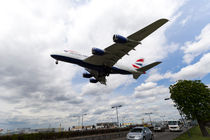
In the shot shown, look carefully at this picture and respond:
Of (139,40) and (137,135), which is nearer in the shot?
(137,135)

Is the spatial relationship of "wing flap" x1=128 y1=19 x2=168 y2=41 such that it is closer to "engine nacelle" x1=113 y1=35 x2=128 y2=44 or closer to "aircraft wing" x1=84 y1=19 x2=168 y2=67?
"aircraft wing" x1=84 y1=19 x2=168 y2=67

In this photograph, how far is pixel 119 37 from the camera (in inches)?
773

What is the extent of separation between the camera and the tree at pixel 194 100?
23672 mm

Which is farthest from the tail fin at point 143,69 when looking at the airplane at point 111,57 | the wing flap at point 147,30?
the wing flap at point 147,30

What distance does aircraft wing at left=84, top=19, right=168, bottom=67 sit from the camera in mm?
18527

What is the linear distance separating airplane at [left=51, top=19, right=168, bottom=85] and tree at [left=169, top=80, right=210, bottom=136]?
7.61m

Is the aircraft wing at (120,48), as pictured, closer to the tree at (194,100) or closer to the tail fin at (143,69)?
the tail fin at (143,69)

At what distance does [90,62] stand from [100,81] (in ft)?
30.2

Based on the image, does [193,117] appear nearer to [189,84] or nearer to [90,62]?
[189,84]

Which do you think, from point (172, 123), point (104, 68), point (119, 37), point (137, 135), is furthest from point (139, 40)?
point (172, 123)

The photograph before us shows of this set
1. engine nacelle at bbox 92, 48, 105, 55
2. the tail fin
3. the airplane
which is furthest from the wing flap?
the tail fin

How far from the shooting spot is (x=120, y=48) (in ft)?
75.7

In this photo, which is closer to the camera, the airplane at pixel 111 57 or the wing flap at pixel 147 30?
the wing flap at pixel 147 30

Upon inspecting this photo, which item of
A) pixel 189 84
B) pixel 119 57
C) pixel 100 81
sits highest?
pixel 119 57
